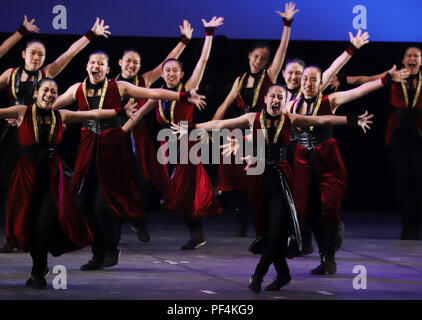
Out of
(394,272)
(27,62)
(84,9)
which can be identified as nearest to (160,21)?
(84,9)

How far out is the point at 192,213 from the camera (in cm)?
721

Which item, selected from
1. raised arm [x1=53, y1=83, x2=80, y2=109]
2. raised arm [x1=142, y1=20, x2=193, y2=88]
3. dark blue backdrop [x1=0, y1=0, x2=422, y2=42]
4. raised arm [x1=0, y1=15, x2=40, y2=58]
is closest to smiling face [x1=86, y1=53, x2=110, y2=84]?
raised arm [x1=53, y1=83, x2=80, y2=109]

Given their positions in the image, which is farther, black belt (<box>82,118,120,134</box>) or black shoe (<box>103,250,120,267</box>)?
black belt (<box>82,118,120,134</box>)

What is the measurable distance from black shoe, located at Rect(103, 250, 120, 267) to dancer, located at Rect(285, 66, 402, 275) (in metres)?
1.27

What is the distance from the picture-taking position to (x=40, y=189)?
17.4ft

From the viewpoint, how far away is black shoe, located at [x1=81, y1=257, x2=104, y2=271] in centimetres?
593

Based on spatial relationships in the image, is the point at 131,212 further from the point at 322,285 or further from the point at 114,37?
the point at 114,37

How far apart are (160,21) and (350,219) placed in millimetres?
3013

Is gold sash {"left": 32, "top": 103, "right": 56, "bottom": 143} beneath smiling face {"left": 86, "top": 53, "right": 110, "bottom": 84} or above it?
beneath

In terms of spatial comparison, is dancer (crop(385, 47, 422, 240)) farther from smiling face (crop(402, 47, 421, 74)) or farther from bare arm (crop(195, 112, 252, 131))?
bare arm (crop(195, 112, 252, 131))

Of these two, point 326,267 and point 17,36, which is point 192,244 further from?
point 17,36

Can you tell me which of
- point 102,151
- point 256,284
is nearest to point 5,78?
point 102,151

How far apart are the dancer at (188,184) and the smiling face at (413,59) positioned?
1.72m

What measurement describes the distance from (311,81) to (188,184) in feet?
5.13
